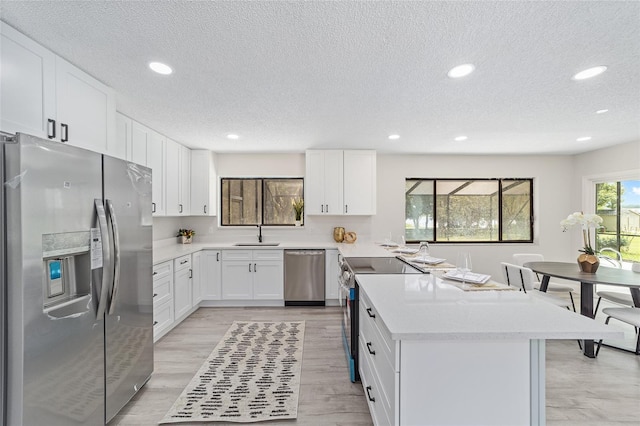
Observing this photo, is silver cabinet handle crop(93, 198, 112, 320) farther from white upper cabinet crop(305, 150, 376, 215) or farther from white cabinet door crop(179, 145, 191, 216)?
white upper cabinet crop(305, 150, 376, 215)

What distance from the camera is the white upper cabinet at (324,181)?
4.52 m

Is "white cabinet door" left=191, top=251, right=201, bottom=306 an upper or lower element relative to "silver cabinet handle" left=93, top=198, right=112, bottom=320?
lower

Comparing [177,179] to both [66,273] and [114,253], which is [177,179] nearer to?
[114,253]

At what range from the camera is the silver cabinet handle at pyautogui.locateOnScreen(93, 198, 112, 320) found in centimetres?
169

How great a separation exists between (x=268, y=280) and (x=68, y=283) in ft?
9.22

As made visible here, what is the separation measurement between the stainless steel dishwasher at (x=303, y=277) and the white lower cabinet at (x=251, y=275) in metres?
0.11

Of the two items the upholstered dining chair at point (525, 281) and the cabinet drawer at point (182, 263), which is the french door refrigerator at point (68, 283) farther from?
the upholstered dining chair at point (525, 281)

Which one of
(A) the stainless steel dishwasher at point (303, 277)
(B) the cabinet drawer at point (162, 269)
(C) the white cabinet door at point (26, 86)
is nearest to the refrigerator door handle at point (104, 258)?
(C) the white cabinet door at point (26, 86)

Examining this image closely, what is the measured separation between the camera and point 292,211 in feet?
16.2

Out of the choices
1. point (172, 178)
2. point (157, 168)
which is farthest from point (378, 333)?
point (172, 178)

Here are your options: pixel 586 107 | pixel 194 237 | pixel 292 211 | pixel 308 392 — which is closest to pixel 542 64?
pixel 586 107

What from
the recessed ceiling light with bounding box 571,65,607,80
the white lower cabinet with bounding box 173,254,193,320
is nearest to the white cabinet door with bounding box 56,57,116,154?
the white lower cabinet with bounding box 173,254,193,320

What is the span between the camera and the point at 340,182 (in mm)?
4535

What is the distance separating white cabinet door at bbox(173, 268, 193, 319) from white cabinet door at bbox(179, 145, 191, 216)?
0.99 m
